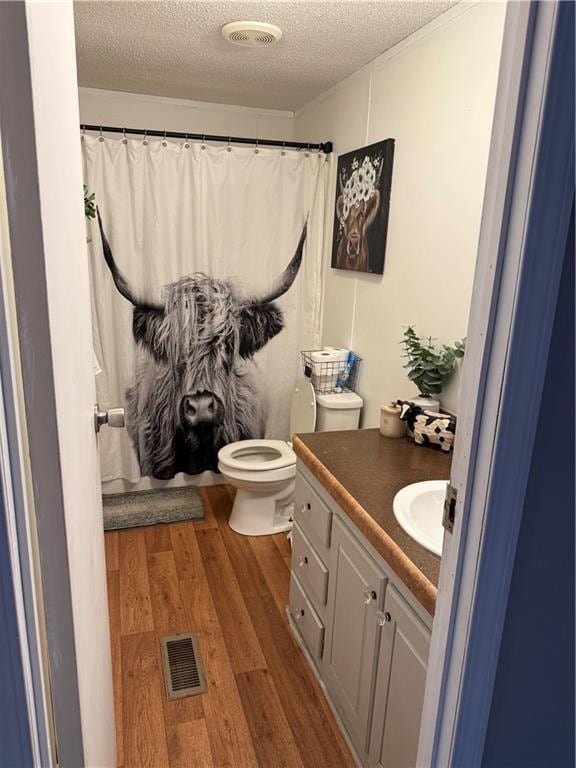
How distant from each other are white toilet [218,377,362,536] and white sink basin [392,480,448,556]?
3.49 feet

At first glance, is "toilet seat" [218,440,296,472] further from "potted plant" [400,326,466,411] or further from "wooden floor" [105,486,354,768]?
"potted plant" [400,326,466,411]

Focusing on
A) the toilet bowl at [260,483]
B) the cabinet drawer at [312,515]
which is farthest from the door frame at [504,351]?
the toilet bowl at [260,483]

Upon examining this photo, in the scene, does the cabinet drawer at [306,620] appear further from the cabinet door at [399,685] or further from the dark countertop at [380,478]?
the dark countertop at [380,478]

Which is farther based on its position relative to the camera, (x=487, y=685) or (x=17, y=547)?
(x=487, y=685)

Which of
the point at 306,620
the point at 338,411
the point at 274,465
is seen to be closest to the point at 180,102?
the point at 338,411

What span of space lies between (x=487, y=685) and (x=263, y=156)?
2861mm

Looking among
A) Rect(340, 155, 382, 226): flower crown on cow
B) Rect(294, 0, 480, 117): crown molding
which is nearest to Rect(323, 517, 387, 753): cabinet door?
Rect(340, 155, 382, 226): flower crown on cow

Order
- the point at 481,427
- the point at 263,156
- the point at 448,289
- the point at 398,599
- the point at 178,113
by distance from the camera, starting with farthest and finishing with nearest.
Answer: the point at 178,113
the point at 263,156
the point at 448,289
the point at 398,599
the point at 481,427

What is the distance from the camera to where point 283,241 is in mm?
3195

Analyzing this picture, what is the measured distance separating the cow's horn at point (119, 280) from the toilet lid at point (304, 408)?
0.93 metres

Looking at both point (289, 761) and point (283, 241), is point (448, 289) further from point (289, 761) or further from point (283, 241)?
point (289, 761)

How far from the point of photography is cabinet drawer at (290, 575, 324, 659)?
194 centimetres

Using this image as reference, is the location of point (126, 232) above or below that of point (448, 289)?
above

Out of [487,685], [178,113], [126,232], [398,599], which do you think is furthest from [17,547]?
[178,113]
